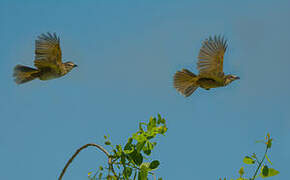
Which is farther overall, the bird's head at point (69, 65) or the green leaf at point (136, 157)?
the bird's head at point (69, 65)

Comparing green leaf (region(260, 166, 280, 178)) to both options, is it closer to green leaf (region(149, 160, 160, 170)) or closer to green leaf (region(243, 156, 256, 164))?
green leaf (region(243, 156, 256, 164))

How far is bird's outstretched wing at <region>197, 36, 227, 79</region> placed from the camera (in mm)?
3801

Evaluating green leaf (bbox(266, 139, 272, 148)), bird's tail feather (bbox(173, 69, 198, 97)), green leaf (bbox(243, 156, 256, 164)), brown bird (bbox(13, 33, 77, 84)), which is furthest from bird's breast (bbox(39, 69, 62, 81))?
green leaf (bbox(266, 139, 272, 148))

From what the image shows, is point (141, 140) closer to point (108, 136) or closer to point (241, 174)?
point (108, 136)

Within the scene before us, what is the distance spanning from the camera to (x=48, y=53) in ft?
10.9

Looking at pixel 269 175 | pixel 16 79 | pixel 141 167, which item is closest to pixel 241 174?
pixel 269 175

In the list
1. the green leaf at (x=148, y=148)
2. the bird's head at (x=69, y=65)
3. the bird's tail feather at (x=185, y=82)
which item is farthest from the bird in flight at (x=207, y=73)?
the green leaf at (x=148, y=148)

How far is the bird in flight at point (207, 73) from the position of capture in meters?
3.81

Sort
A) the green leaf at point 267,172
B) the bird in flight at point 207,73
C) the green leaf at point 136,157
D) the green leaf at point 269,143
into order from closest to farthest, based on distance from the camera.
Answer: the green leaf at point 269,143
the green leaf at point 267,172
the green leaf at point 136,157
the bird in flight at point 207,73

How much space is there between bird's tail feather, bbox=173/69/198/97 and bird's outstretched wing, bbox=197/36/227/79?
15cm

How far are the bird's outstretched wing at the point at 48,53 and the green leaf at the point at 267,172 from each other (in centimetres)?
211

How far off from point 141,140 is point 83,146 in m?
0.25

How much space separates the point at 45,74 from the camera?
11.4 ft

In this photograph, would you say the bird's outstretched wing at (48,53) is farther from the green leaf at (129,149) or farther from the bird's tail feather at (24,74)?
the green leaf at (129,149)
